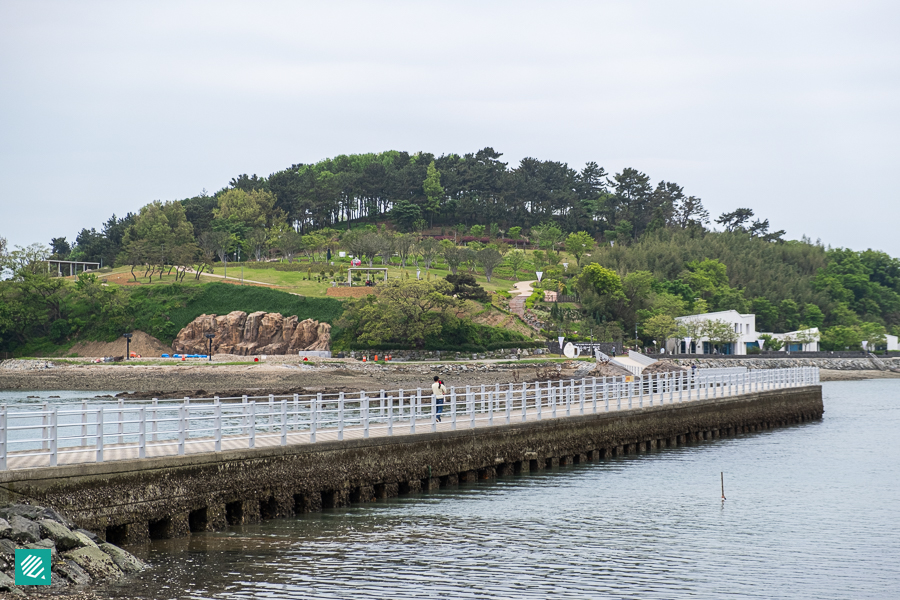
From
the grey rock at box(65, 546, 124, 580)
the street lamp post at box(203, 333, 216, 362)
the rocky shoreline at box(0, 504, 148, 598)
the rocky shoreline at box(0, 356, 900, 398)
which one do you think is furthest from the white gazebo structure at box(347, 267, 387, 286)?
the grey rock at box(65, 546, 124, 580)

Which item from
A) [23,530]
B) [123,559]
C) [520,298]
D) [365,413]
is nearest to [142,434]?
[123,559]

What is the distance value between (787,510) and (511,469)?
8588 millimetres

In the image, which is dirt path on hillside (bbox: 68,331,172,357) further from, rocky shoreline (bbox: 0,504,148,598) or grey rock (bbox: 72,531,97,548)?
grey rock (bbox: 72,531,97,548)

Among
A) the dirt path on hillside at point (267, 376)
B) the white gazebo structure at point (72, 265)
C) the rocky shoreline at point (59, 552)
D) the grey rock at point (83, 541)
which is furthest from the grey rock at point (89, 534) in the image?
the white gazebo structure at point (72, 265)

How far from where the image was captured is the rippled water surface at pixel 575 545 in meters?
15.0

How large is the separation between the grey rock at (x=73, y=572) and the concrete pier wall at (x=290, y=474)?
1.85 meters

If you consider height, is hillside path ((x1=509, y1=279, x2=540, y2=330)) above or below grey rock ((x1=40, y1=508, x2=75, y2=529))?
above

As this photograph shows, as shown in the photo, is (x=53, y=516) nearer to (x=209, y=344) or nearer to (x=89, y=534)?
(x=89, y=534)

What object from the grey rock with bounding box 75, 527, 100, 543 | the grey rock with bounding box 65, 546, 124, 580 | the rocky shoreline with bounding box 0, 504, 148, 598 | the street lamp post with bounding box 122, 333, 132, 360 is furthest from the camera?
the street lamp post with bounding box 122, 333, 132, 360

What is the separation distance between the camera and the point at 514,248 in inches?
6462

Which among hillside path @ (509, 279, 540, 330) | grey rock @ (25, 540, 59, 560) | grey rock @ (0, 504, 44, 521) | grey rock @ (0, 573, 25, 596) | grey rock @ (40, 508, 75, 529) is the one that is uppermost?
hillside path @ (509, 279, 540, 330)

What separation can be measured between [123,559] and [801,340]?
428 feet

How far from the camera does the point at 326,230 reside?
153250mm

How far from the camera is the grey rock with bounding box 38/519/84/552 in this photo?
13812 mm
